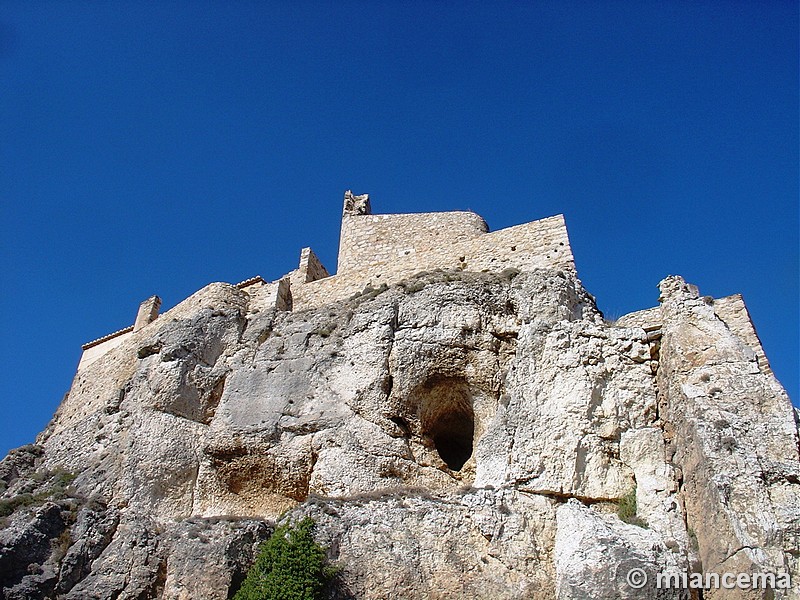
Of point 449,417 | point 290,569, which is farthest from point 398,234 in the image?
point 290,569

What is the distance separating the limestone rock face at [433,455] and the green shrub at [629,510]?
0.07m

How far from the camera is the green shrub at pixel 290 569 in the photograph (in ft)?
37.0

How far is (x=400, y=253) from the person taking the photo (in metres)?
18.4

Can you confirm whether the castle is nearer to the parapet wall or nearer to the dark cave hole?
the parapet wall

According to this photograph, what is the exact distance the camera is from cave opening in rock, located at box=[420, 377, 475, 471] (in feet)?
47.2

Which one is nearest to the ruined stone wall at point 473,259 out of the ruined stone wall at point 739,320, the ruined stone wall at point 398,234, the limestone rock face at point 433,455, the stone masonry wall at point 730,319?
the ruined stone wall at point 398,234

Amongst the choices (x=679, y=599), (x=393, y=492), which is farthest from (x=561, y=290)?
(x=679, y=599)

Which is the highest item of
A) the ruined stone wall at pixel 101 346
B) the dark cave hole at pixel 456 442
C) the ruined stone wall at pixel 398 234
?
the ruined stone wall at pixel 398 234

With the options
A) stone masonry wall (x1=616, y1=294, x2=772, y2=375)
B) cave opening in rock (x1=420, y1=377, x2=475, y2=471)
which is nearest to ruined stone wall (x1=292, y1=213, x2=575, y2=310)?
stone masonry wall (x1=616, y1=294, x2=772, y2=375)

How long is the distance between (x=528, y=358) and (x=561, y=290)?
1.69m

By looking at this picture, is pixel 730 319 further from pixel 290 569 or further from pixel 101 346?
pixel 101 346

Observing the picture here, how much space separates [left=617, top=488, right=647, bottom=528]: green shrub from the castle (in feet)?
18.5

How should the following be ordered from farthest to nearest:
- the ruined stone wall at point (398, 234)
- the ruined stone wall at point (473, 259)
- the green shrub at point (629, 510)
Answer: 1. the ruined stone wall at point (398, 234)
2. the ruined stone wall at point (473, 259)
3. the green shrub at point (629, 510)

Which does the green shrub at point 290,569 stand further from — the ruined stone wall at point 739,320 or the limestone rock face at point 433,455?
the ruined stone wall at point 739,320
